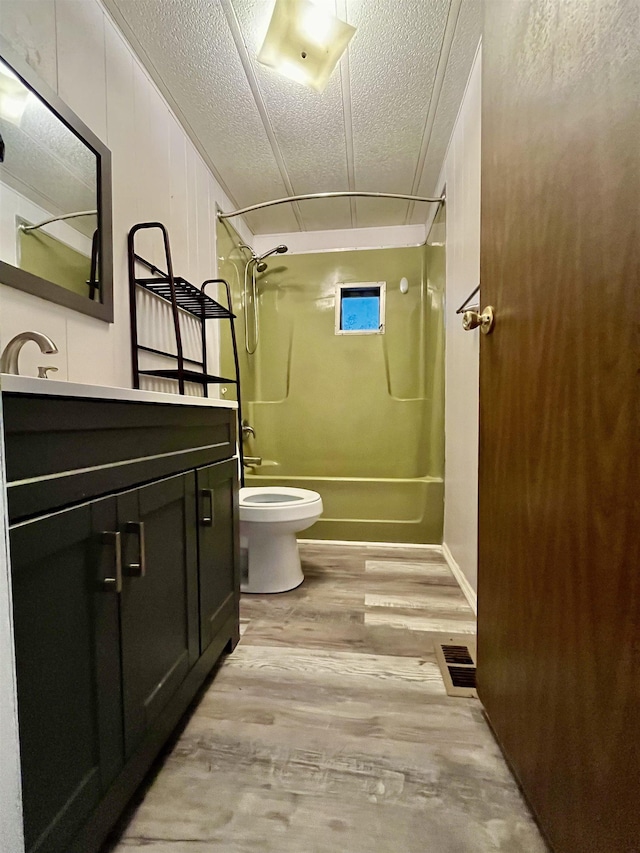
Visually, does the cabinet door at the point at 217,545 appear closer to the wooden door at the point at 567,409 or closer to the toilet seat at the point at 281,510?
the toilet seat at the point at 281,510

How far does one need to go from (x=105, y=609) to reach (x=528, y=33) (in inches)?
54.6

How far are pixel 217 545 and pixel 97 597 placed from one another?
53 cm

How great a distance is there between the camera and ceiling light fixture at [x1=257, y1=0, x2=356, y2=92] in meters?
1.26

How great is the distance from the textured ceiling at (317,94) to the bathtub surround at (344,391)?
20.7 inches

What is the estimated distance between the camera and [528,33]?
0.76 metres

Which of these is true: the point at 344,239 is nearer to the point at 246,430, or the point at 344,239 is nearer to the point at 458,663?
the point at 246,430

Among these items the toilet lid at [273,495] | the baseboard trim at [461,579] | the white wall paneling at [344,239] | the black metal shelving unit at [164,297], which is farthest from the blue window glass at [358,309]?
the baseboard trim at [461,579]

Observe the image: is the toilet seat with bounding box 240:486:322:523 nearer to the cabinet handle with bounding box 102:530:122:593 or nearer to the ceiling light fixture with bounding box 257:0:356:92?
the cabinet handle with bounding box 102:530:122:593

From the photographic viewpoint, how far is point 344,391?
278 cm

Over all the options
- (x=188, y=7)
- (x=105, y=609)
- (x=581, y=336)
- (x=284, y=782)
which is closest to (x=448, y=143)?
(x=188, y=7)

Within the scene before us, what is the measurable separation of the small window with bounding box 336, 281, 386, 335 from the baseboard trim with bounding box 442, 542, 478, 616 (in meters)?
1.56

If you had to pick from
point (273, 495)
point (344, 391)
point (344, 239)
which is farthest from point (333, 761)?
point (344, 239)

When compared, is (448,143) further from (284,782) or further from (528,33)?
(284,782)

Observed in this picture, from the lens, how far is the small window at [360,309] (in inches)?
108
